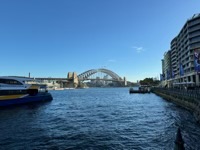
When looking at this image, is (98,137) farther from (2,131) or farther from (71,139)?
(2,131)

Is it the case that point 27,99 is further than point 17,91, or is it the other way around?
point 27,99

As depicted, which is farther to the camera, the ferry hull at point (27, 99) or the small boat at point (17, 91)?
the ferry hull at point (27, 99)

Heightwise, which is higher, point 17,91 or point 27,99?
point 17,91

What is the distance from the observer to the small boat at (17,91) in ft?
159

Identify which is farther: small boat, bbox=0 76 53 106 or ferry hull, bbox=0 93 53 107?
ferry hull, bbox=0 93 53 107

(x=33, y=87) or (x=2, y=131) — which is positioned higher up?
(x=33, y=87)

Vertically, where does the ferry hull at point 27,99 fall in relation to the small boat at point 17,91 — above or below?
below

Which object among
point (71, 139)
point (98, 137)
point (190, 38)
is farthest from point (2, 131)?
point (190, 38)

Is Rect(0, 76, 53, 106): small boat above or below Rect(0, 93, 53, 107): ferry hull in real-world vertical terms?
above

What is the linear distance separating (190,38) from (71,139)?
101486 millimetres

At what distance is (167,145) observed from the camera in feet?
55.0

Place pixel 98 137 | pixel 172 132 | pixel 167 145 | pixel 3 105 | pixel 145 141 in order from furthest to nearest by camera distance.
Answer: pixel 3 105 → pixel 172 132 → pixel 98 137 → pixel 145 141 → pixel 167 145

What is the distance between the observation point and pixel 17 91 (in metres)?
52.7

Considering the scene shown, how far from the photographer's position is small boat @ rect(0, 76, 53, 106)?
48.4 metres
